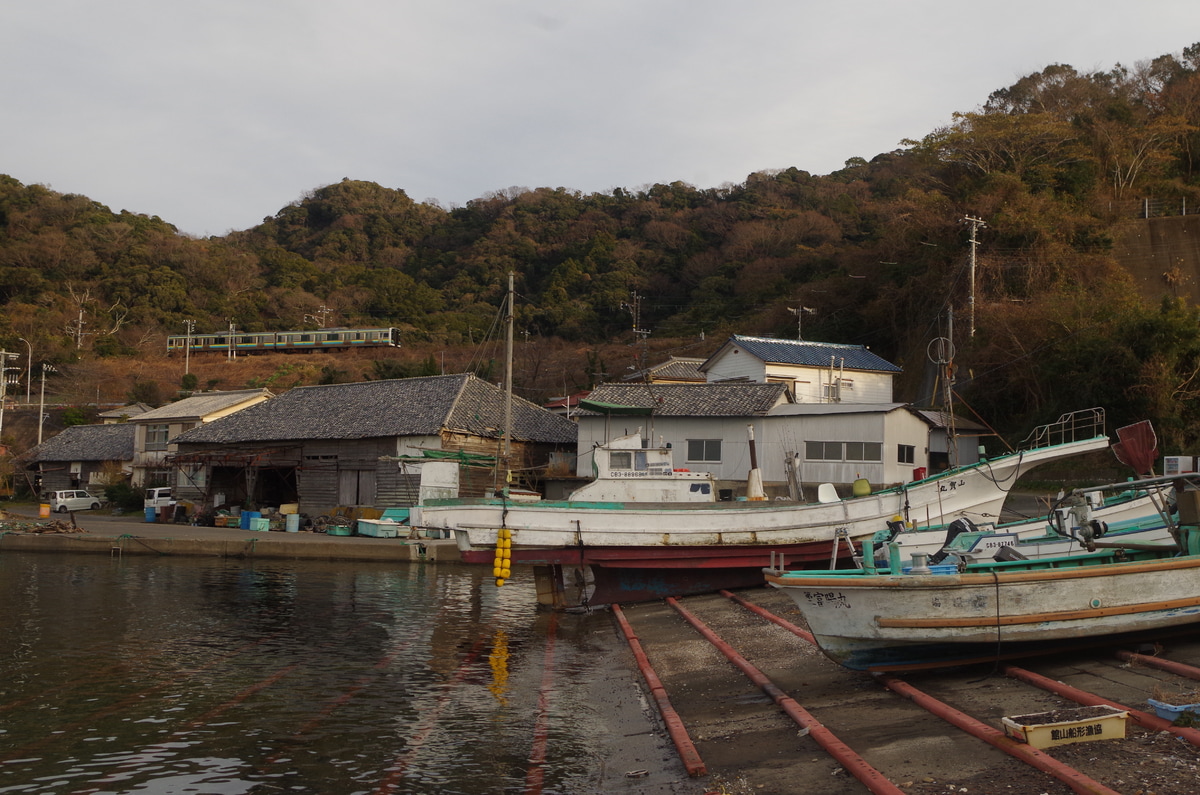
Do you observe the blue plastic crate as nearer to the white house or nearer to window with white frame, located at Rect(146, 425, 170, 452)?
the white house

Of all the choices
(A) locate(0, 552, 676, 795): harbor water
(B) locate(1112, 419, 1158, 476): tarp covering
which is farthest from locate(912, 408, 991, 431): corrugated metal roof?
(A) locate(0, 552, 676, 795): harbor water

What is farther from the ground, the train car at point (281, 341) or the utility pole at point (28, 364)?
the train car at point (281, 341)

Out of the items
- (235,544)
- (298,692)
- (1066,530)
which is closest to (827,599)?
(1066,530)

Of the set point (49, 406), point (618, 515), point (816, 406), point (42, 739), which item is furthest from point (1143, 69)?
point (49, 406)

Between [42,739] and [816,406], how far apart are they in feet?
87.6

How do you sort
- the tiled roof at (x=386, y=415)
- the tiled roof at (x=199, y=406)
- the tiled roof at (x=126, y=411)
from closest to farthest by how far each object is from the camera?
the tiled roof at (x=386, y=415), the tiled roof at (x=199, y=406), the tiled roof at (x=126, y=411)

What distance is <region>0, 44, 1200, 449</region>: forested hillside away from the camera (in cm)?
3469

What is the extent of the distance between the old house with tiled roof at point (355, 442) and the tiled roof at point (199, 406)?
3.59 m

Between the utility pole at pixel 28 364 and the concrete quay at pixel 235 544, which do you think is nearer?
the concrete quay at pixel 235 544

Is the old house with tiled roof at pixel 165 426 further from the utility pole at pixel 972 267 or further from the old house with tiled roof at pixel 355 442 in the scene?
the utility pole at pixel 972 267

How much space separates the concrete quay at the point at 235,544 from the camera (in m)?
28.3

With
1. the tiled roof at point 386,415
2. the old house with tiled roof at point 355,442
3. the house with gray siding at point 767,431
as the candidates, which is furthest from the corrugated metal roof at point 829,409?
the tiled roof at point 386,415

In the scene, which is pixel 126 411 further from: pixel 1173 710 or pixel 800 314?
pixel 1173 710

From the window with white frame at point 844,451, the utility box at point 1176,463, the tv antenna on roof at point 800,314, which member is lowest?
the utility box at point 1176,463
